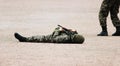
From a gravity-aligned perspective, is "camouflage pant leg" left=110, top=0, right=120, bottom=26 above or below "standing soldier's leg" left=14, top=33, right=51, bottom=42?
above

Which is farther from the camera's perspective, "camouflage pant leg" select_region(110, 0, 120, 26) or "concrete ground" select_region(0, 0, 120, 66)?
"camouflage pant leg" select_region(110, 0, 120, 26)

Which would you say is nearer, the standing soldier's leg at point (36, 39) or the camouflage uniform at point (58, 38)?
the camouflage uniform at point (58, 38)

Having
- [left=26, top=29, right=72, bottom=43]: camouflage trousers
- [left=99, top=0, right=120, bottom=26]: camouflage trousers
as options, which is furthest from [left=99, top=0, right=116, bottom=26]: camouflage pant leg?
[left=26, top=29, right=72, bottom=43]: camouflage trousers

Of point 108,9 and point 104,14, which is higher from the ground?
point 108,9

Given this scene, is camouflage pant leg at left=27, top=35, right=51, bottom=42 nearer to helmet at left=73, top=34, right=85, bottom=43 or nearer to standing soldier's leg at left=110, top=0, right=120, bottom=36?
helmet at left=73, top=34, right=85, bottom=43

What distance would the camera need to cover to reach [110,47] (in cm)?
1095

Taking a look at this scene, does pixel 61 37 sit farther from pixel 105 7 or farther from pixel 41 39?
pixel 105 7

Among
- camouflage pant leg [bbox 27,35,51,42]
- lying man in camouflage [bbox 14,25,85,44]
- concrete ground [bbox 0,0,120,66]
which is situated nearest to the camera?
concrete ground [bbox 0,0,120,66]

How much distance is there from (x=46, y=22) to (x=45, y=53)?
6550mm

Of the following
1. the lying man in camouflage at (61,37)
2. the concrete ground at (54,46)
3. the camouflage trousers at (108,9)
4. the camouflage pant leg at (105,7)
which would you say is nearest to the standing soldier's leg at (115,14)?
the camouflage trousers at (108,9)

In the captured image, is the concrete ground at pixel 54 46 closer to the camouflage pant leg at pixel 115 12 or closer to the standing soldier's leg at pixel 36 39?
the standing soldier's leg at pixel 36 39

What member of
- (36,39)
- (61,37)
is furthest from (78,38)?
(36,39)

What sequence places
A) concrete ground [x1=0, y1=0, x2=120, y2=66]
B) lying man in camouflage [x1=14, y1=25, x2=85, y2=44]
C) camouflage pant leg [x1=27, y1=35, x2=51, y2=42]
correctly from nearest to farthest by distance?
concrete ground [x1=0, y1=0, x2=120, y2=66]
lying man in camouflage [x1=14, y1=25, x2=85, y2=44]
camouflage pant leg [x1=27, y1=35, x2=51, y2=42]

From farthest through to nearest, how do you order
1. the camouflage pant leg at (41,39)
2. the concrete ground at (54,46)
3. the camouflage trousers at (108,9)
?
the camouflage trousers at (108,9) < the camouflage pant leg at (41,39) < the concrete ground at (54,46)
